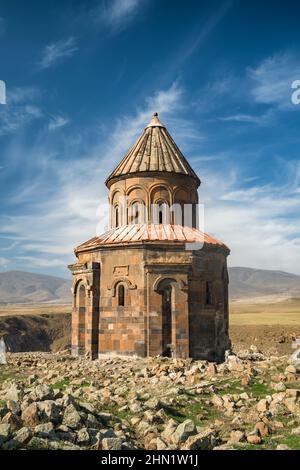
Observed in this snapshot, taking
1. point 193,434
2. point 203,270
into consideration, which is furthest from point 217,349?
point 193,434

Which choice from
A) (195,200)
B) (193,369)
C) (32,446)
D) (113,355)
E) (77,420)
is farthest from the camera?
(195,200)

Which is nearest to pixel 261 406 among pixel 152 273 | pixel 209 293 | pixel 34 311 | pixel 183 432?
pixel 183 432

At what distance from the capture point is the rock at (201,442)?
6312mm

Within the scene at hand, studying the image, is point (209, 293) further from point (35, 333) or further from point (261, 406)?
point (35, 333)

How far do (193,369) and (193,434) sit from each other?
4.97 meters

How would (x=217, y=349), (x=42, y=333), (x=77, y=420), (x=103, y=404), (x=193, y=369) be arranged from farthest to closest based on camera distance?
(x=42, y=333), (x=217, y=349), (x=193, y=369), (x=103, y=404), (x=77, y=420)

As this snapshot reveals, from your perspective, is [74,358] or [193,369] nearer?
[193,369]

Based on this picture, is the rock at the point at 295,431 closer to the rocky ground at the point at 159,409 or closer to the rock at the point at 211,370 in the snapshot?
the rocky ground at the point at 159,409

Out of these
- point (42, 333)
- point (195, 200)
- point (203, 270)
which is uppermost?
point (195, 200)

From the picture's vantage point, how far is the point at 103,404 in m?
8.62

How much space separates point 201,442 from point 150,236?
10123 millimetres

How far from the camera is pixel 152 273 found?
15.4 meters
